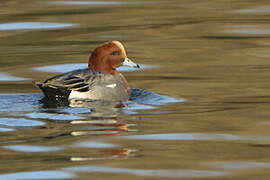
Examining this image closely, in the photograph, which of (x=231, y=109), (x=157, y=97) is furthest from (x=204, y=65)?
(x=231, y=109)

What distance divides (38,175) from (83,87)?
3286 mm

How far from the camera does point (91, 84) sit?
1005cm

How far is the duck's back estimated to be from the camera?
994 centimetres

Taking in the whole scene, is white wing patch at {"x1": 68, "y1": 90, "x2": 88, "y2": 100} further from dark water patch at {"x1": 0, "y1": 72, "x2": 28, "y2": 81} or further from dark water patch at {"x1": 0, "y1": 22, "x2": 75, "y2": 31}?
dark water patch at {"x1": 0, "y1": 22, "x2": 75, "y2": 31}

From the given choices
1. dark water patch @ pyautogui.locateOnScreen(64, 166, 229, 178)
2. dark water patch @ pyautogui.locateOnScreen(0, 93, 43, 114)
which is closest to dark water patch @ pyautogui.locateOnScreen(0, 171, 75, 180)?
dark water patch @ pyautogui.locateOnScreen(64, 166, 229, 178)

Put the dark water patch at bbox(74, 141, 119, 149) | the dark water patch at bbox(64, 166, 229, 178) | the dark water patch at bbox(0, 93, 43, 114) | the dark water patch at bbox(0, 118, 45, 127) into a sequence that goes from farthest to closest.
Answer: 1. the dark water patch at bbox(0, 93, 43, 114)
2. the dark water patch at bbox(0, 118, 45, 127)
3. the dark water patch at bbox(74, 141, 119, 149)
4. the dark water patch at bbox(64, 166, 229, 178)

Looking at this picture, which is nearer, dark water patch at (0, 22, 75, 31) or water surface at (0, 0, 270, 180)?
water surface at (0, 0, 270, 180)

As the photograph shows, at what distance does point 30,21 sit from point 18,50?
6.65 ft

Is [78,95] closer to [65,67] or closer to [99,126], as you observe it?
[99,126]

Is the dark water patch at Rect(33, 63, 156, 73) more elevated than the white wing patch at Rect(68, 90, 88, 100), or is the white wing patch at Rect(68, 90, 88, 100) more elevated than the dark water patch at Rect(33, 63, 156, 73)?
the dark water patch at Rect(33, 63, 156, 73)

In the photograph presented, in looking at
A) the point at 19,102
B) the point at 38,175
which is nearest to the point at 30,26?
the point at 19,102

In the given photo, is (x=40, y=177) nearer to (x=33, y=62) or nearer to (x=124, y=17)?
(x=33, y=62)

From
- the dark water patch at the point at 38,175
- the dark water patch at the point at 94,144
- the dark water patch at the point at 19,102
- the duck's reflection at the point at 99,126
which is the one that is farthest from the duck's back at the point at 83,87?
the dark water patch at the point at 38,175

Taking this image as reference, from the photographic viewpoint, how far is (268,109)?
9.22 meters
